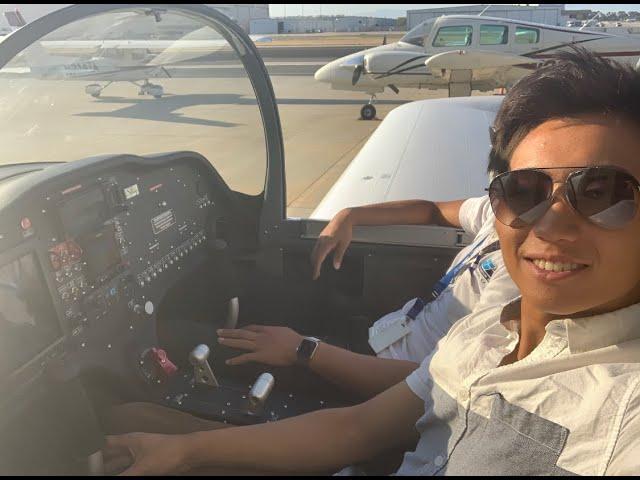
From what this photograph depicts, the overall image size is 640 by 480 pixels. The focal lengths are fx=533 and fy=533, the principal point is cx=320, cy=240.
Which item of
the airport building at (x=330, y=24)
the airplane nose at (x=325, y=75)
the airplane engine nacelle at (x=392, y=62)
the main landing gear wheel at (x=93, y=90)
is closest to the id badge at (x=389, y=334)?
the main landing gear wheel at (x=93, y=90)

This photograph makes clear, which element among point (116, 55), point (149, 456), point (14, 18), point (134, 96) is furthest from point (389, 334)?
point (134, 96)

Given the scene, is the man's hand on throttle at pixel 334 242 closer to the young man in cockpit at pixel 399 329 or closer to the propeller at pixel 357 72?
the young man in cockpit at pixel 399 329

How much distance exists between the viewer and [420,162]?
3721mm

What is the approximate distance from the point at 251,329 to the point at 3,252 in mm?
867

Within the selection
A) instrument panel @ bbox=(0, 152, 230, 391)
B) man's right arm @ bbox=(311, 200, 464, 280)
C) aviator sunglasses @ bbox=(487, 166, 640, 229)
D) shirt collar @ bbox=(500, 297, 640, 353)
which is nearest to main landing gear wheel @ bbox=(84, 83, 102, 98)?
instrument panel @ bbox=(0, 152, 230, 391)

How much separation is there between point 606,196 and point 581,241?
0.25 ft

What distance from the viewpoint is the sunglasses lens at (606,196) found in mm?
789

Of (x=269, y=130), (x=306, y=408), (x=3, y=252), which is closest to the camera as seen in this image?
(x=3, y=252)

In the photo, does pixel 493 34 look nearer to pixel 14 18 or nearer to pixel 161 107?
pixel 161 107

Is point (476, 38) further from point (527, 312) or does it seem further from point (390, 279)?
point (527, 312)

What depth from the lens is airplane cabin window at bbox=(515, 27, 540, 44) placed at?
32.9 feet

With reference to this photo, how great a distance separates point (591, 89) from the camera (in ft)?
2.84

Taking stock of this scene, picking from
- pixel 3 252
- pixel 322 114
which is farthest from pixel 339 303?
pixel 322 114

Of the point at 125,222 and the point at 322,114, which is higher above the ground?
the point at 125,222
